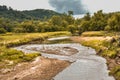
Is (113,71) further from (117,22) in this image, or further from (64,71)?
(117,22)

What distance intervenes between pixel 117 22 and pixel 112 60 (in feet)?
321

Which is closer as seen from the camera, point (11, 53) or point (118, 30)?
point (11, 53)

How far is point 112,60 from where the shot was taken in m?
71.2

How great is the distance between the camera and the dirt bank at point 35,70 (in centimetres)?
5474

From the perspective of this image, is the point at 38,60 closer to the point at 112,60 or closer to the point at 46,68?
the point at 46,68

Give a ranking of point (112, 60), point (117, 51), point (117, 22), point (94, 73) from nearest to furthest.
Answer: point (94, 73), point (112, 60), point (117, 51), point (117, 22)

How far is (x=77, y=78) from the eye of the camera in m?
52.6

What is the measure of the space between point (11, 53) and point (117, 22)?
100 meters

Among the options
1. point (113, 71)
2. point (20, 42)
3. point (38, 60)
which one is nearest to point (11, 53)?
point (38, 60)

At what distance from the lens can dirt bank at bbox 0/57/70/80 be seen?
54744mm

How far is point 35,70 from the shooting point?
60.8 meters

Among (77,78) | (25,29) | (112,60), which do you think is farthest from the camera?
(25,29)

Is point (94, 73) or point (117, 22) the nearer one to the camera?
point (94, 73)

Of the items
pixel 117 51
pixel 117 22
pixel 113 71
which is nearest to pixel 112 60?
pixel 117 51
